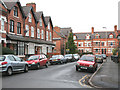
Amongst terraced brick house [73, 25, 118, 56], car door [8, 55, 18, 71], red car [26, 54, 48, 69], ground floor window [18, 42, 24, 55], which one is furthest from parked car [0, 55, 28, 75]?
terraced brick house [73, 25, 118, 56]

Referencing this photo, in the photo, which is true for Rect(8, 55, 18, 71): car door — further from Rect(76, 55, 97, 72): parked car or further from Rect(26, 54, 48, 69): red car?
Rect(76, 55, 97, 72): parked car

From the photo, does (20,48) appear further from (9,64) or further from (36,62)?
(9,64)

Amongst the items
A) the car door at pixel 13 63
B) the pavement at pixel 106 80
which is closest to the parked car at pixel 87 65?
the pavement at pixel 106 80

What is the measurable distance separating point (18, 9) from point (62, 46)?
1265 inches

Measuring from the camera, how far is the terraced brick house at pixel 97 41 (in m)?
85.9

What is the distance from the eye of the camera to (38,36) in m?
38.9

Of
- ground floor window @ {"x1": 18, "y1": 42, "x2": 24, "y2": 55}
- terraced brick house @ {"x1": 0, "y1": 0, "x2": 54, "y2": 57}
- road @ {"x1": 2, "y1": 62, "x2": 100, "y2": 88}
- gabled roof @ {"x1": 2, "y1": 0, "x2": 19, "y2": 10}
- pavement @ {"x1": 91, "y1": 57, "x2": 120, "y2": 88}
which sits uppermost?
gabled roof @ {"x1": 2, "y1": 0, "x2": 19, "y2": 10}

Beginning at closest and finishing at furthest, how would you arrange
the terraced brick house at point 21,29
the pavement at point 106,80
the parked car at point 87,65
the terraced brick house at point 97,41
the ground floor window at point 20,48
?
the pavement at point 106,80, the parked car at point 87,65, the terraced brick house at point 21,29, the ground floor window at point 20,48, the terraced brick house at point 97,41

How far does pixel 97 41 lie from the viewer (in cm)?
8769

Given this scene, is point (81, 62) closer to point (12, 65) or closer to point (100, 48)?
point (12, 65)

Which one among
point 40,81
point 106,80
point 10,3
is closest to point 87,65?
point 106,80

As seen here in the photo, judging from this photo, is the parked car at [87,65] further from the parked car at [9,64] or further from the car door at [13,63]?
the car door at [13,63]

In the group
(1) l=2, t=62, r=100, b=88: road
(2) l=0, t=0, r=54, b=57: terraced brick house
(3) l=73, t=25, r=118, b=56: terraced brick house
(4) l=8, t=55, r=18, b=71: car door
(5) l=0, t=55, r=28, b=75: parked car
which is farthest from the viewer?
(3) l=73, t=25, r=118, b=56: terraced brick house

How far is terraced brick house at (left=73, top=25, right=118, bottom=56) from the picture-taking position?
85.9 meters
